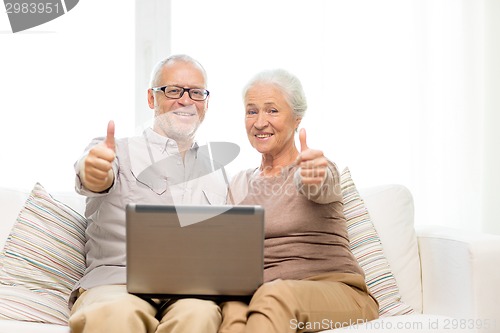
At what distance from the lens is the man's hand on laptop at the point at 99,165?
1776 mm

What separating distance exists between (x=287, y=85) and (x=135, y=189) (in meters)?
0.61

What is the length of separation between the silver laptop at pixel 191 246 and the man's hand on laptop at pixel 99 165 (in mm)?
205

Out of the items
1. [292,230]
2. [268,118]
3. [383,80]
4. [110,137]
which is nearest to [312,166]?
[292,230]

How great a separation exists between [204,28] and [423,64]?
1.14 metres

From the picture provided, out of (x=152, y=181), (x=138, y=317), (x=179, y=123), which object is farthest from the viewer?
(x=179, y=123)

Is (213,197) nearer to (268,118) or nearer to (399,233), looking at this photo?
(268,118)

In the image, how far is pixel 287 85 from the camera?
221 cm

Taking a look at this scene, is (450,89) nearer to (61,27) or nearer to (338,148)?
(338,148)

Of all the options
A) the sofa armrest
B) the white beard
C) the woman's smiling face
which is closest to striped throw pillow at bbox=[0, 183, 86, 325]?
the white beard

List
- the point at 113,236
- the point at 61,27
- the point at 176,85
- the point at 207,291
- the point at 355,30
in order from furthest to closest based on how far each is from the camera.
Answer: the point at 355,30, the point at 61,27, the point at 176,85, the point at 113,236, the point at 207,291

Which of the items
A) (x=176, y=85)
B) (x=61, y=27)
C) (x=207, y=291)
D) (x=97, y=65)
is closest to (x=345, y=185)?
(x=176, y=85)

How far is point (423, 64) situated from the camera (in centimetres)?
339

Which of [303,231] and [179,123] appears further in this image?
[179,123]

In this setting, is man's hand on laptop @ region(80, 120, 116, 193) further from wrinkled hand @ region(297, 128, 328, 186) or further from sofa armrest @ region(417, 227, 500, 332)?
sofa armrest @ region(417, 227, 500, 332)
